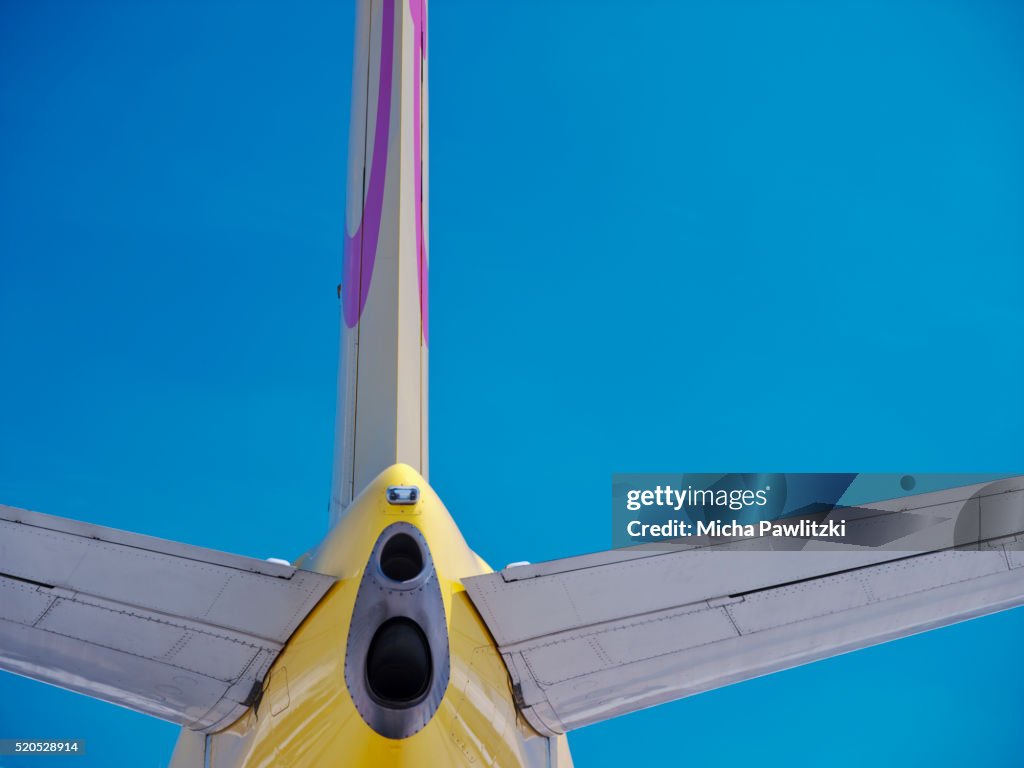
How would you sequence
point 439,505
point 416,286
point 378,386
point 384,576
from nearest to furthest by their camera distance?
point 384,576 < point 439,505 < point 378,386 < point 416,286

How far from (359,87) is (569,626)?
6865 millimetres

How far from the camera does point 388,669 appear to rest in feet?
18.6

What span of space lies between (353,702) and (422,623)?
0.57m

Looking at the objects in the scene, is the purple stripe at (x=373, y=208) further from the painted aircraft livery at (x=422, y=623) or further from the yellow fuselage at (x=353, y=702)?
the yellow fuselage at (x=353, y=702)

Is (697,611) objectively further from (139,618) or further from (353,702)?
(139,618)

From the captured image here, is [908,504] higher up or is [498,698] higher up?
[908,504]

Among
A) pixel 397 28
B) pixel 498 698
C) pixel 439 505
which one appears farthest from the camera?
pixel 397 28

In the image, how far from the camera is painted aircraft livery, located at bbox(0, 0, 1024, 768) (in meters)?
5.67

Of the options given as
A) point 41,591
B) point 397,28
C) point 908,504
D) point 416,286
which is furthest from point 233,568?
point 397,28

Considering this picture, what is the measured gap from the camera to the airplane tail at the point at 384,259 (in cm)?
871

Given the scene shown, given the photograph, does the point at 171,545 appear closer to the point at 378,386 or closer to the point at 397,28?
the point at 378,386

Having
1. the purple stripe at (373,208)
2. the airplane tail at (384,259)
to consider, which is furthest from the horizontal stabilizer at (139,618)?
the purple stripe at (373,208)

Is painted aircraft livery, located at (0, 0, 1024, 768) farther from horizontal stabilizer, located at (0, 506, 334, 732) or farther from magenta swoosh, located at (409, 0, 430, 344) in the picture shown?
magenta swoosh, located at (409, 0, 430, 344)

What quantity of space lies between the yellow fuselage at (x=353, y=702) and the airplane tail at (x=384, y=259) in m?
1.56
